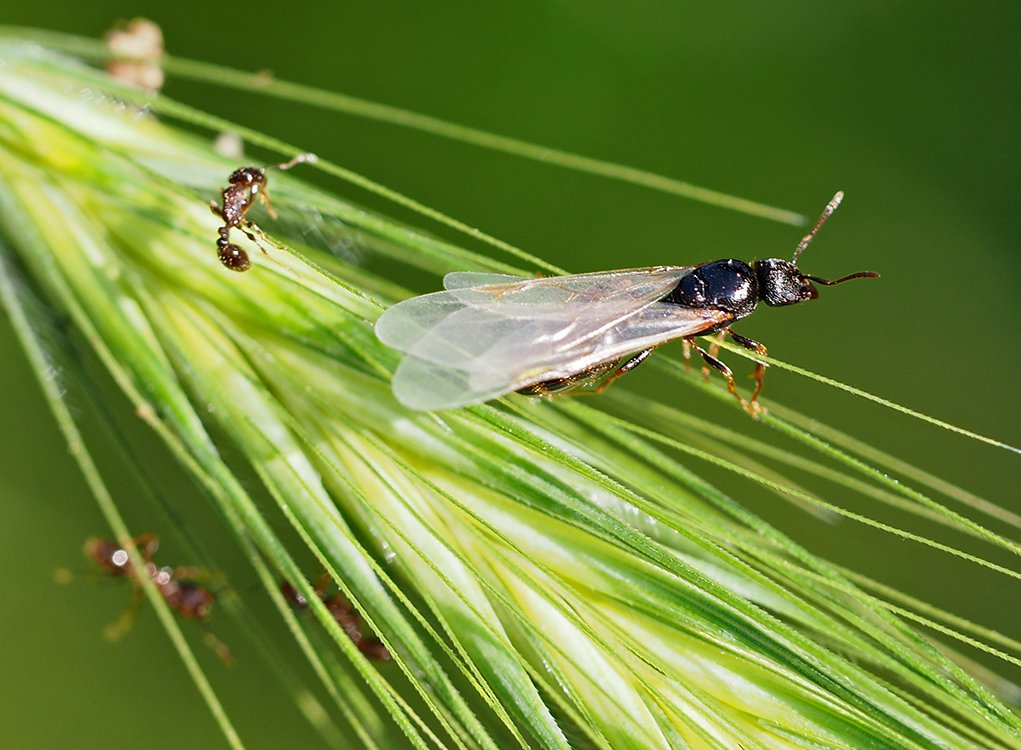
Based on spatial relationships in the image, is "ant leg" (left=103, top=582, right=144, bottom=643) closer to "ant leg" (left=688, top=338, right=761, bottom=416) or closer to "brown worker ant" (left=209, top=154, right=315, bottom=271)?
"brown worker ant" (left=209, top=154, right=315, bottom=271)

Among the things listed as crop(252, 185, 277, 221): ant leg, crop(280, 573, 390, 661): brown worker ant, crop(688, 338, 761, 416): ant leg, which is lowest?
crop(280, 573, 390, 661): brown worker ant

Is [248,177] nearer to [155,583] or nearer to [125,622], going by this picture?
[155,583]

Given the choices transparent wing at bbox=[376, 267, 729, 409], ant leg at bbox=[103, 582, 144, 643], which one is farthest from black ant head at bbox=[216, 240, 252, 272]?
ant leg at bbox=[103, 582, 144, 643]

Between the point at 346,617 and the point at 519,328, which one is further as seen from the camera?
the point at 346,617

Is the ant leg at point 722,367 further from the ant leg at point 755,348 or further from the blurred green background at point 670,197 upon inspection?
the blurred green background at point 670,197

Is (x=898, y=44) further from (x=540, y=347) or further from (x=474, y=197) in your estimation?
(x=540, y=347)

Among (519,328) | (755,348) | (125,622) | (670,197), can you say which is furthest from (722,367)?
(125,622)
